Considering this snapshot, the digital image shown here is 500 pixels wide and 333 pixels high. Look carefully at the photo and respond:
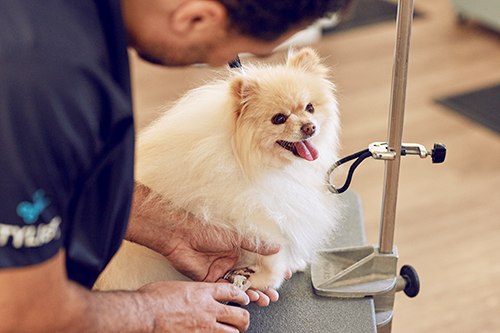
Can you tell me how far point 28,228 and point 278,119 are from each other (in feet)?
1.56

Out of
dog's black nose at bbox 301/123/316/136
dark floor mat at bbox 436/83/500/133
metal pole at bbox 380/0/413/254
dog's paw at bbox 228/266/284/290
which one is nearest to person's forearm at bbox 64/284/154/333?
dog's paw at bbox 228/266/284/290

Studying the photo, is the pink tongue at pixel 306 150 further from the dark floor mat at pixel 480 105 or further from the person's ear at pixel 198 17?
the dark floor mat at pixel 480 105

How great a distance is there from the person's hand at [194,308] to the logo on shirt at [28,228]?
282 mm

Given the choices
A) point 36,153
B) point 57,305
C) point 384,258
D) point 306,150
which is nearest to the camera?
point 36,153

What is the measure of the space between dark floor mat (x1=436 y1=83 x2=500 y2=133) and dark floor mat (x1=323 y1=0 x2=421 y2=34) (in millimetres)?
918

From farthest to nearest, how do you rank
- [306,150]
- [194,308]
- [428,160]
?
[428,160], [306,150], [194,308]

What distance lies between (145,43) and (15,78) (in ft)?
0.53

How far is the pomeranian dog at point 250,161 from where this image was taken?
107cm

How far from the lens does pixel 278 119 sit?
1.07 metres

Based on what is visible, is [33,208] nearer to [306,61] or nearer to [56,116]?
[56,116]

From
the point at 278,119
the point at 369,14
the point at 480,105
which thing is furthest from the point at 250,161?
the point at 369,14

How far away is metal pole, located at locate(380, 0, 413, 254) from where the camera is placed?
1.07 meters

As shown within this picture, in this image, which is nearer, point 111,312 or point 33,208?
point 33,208

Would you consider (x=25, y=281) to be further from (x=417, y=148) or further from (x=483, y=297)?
(x=483, y=297)
